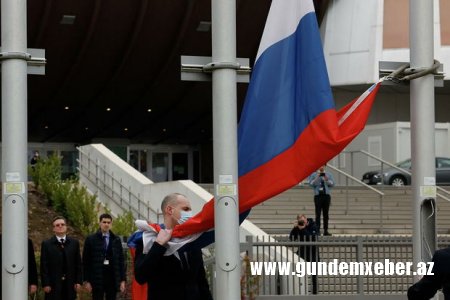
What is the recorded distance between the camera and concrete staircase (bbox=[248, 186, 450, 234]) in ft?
84.1

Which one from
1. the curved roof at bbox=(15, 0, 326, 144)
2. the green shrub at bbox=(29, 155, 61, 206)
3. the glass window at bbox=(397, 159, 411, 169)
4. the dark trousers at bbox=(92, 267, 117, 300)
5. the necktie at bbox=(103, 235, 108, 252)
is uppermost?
the curved roof at bbox=(15, 0, 326, 144)

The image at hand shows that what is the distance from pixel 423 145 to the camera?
980 centimetres

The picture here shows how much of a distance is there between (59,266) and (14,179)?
14.5 ft

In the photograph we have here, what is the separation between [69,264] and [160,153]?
43.8 m

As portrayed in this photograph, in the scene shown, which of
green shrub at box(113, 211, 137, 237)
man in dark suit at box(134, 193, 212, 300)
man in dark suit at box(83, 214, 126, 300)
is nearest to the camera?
man in dark suit at box(134, 193, 212, 300)

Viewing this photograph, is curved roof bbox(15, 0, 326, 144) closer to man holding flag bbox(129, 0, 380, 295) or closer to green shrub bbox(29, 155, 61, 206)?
green shrub bbox(29, 155, 61, 206)

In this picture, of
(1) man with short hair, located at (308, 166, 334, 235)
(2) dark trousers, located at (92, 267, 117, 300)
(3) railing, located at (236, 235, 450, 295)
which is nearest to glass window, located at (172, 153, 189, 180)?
(1) man with short hair, located at (308, 166, 334, 235)

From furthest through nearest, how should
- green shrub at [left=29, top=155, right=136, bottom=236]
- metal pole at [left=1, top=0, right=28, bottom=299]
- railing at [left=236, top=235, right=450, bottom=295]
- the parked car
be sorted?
the parked car, green shrub at [left=29, top=155, right=136, bottom=236], railing at [left=236, top=235, right=450, bottom=295], metal pole at [left=1, top=0, right=28, bottom=299]

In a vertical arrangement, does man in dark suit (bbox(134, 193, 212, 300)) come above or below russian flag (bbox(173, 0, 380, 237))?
below

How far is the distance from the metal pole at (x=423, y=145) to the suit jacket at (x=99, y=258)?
5321mm

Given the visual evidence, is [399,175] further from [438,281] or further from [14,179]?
[438,281]

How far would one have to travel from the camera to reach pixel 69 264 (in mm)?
13352

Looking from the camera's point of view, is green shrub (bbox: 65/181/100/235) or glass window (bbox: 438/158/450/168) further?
glass window (bbox: 438/158/450/168)

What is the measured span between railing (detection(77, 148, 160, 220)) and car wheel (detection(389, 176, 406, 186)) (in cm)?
1215
